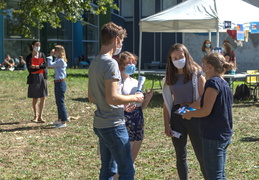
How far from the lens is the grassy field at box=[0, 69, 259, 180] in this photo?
6719 millimetres

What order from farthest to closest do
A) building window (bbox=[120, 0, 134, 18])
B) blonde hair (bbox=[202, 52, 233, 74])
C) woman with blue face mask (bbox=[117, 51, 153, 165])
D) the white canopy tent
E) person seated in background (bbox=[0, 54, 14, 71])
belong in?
building window (bbox=[120, 0, 134, 18])
person seated in background (bbox=[0, 54, 14, 71])
the white canopy tent
woman with blue face mask (bbox=[117, 51, 153, 165])
blonde hair (bbox=[202, 52, 233, 74])

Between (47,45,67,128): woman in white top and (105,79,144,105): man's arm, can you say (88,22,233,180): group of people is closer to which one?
(105,79,144,105): man's arm

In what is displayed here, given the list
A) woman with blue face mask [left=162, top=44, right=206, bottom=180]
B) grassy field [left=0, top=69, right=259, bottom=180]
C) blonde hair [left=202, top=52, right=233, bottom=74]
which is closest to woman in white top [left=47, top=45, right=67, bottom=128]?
grassy field [left=0, top=69, right=259, bottom=180]

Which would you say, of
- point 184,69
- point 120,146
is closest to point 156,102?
point 184,69

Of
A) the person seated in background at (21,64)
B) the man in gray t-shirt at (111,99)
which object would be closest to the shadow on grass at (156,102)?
the man in gray t-shirt at (111,99)

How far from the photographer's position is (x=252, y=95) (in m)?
16.0

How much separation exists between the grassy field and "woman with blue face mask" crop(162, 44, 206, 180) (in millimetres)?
1374

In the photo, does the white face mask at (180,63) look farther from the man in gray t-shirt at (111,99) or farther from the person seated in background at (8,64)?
the person seated in background at (8,64)

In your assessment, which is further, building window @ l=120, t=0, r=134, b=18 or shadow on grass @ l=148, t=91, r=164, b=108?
building window @ l=120, t=0, r=134, b=18

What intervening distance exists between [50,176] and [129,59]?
2.29 meters

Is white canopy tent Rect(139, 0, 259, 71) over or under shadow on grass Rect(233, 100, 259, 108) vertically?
over

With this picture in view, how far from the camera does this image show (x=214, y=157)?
439cm

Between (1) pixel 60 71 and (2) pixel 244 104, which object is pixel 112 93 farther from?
(2) pixel 244 104

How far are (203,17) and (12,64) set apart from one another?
2213 cm
